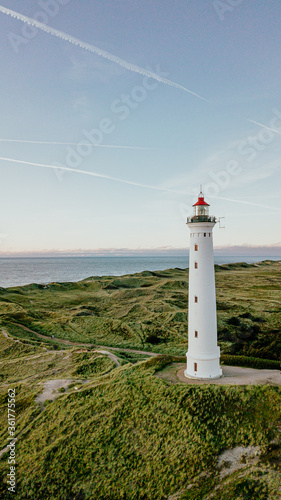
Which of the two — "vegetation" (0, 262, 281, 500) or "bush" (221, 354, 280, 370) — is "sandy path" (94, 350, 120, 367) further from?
"bush" (221, 354, 280, 370)

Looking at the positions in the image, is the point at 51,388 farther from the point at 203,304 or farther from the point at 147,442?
the point at 203,304

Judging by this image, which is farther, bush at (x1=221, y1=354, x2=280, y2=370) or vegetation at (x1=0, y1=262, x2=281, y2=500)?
bush at (x1=221, y1=354, x2=280, y2=370)

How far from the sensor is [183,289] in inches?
2808

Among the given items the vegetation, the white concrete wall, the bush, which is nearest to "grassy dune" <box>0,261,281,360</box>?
the bush

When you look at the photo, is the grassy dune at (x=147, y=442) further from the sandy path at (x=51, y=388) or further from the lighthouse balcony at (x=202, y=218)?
the lighthouse balcony at (x=202, y=218)

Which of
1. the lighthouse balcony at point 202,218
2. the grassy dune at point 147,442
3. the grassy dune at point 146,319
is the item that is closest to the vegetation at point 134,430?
the grassy dune at point 147,442

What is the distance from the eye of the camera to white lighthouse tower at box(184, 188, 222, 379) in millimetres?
20594

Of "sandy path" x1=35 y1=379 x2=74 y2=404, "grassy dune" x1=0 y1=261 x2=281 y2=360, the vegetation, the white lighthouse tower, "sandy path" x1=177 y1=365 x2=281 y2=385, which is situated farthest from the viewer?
"grassy dune" x1=0 y1=261 x2=281 y2=360

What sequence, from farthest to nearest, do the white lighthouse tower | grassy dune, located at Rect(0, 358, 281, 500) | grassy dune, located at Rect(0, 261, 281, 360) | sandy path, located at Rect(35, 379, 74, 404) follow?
1. grassy dune, located at Rect(0, 261, 281, 360)
2. sandy path, located at Rect(35, 379, 74, 404)
3. the white lighthouse tower
4. grassy dune, located at Rect(0, 358, 281, 500)

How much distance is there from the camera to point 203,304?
20.6 metres

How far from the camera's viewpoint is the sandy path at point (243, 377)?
1927 cm

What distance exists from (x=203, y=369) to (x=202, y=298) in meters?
4.69

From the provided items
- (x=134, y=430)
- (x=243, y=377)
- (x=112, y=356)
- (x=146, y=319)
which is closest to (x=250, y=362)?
(x=243, y=377)

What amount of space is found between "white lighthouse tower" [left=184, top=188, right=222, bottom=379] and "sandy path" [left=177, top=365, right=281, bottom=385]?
66 centimetres
